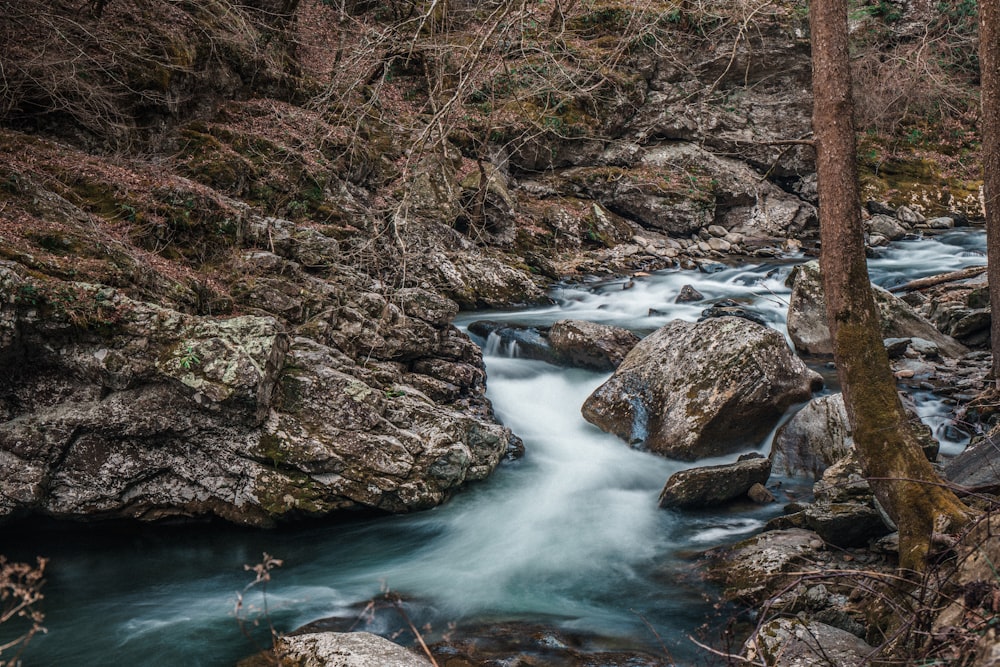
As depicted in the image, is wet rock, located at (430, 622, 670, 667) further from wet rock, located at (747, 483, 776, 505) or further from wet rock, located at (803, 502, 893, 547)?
wet rock, located at (747, 483, 776, 505)

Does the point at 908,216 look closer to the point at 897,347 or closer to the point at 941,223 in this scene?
the point at 941,223

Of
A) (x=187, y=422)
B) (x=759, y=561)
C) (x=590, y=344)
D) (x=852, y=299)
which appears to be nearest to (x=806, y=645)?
(x=759, y=561)

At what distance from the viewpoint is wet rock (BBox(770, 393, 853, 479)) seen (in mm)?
6566

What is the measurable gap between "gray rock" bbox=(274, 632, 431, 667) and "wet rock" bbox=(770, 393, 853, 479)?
15.3 feet

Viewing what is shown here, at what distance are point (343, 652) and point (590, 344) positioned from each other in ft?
22.1

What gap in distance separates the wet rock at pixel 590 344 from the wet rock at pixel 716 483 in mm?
3280

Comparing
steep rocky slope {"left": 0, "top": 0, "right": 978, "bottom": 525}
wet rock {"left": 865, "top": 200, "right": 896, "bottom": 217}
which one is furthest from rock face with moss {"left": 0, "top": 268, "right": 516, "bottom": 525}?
wet rock {"left": 865, "top": 200, "right": 896, "bottom": 217}

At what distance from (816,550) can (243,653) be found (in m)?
4.33

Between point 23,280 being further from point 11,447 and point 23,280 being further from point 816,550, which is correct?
point 816,550

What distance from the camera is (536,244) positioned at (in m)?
15.1

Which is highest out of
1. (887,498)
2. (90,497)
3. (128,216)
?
(128,216)

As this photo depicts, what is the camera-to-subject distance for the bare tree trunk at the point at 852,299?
3.87m

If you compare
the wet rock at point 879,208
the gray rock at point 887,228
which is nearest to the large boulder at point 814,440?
the gray rock at point 887,228

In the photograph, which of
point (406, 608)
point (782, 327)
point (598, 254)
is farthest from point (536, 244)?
point (406, 608)
